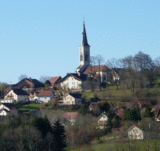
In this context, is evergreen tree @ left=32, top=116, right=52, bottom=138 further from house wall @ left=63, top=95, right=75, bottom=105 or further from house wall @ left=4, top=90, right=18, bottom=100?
house wall @ left=4, top=90, right=18, bottom=100

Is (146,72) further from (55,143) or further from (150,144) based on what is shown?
(55,143)

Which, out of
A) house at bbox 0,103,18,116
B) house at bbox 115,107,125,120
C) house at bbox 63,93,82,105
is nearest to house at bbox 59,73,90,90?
house at bbox 63,93,82,105

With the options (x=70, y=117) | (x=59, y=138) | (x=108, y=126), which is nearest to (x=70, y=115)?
(x=70, y=117)

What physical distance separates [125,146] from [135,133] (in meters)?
4.11

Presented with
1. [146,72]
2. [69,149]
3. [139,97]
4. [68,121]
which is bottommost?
[69,149]

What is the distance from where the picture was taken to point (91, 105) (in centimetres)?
4972

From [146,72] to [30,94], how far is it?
20.5m

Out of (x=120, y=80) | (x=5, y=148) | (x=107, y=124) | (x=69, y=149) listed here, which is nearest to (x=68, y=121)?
(x=107, y=124)

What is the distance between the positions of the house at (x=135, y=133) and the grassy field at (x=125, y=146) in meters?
Result: 1.48

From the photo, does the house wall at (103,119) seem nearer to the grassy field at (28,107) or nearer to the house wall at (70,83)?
the grassy field at (28,107)

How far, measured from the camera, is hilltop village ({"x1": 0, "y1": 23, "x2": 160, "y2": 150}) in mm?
35656

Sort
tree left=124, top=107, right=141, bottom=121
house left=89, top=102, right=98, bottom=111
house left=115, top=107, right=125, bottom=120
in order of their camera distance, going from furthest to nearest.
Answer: house left=89, top=102, right=98, bottom=111, house left=115, top=107, right=125, bottom=120, tree left=124, top=107, right=141, bottom=121

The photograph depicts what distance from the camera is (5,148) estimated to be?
97.0 feet

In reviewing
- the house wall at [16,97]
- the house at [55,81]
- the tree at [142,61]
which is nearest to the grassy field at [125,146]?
the tree at [142,61]
